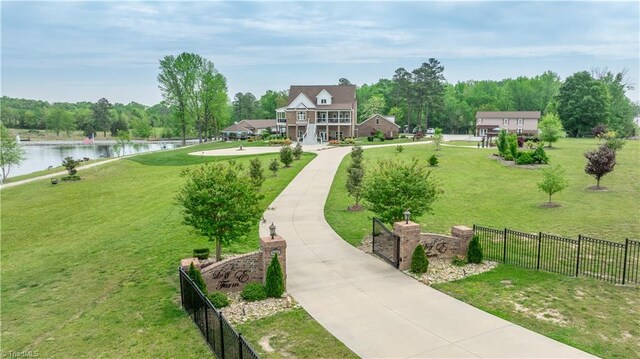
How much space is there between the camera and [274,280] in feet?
38.4

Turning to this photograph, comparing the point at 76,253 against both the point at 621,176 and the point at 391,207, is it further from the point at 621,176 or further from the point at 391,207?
the point at 621,176

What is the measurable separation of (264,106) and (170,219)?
104364 millimetres

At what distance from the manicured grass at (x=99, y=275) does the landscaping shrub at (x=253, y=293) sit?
5.46 feet

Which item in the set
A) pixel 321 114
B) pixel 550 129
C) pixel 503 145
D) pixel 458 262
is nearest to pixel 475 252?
pixel 458 262

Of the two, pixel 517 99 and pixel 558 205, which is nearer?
pixel 558 205

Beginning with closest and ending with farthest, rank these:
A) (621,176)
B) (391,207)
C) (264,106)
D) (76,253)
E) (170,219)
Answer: (391,207) → (76,253) → (170,219) → (621,176) → (264,106)

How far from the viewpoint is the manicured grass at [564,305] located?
30.2 feet

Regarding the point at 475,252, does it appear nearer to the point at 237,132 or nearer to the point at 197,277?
the point at 197,277

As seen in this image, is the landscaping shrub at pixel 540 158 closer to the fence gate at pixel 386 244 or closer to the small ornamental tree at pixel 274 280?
the fence gate at pixel 386 244

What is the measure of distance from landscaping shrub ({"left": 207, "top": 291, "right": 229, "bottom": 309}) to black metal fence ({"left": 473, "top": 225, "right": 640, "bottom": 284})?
350 inches

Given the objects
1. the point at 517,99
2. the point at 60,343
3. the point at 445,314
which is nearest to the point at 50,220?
the point at 60,343

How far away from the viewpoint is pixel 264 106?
123 m

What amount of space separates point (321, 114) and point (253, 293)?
6151 centimetres

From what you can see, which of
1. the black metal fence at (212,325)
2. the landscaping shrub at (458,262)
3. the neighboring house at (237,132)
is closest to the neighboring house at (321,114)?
the neighboring house at (237,132)
